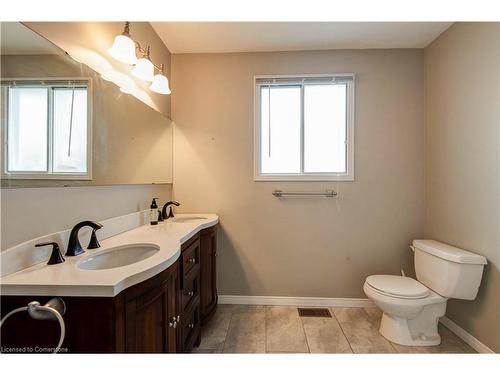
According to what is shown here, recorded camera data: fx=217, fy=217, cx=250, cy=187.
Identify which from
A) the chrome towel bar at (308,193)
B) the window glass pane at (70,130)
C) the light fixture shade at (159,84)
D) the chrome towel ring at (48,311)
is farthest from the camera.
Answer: the chrome towel bar at (308,193)

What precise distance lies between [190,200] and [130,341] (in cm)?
148

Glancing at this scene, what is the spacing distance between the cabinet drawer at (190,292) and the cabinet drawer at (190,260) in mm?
42

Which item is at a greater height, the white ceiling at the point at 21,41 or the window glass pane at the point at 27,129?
the white ceiling at the point at 21,41

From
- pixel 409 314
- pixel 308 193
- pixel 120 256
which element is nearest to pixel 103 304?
pixel 120 256

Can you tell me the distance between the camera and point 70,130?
1073 millimetres

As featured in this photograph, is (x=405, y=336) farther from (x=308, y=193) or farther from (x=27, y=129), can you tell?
(x=27, y=129)

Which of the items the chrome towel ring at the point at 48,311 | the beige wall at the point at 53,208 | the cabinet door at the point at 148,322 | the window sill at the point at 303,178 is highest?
the window sill at the point at 303,178

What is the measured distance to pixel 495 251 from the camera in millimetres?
1434

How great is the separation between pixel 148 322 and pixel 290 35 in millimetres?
2274

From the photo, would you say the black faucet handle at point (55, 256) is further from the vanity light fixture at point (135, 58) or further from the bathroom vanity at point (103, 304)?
the vanity light fixture at point (135, 58)

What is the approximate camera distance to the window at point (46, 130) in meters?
0.81

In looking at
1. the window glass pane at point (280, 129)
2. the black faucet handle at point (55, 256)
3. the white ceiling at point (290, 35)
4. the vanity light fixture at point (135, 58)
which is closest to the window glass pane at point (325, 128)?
the window glass pane at point (280, 129)
